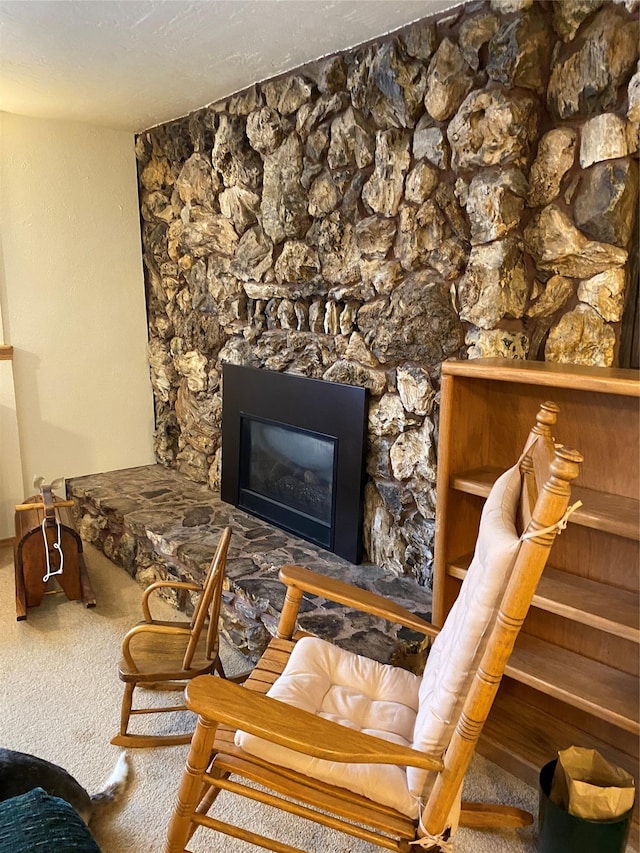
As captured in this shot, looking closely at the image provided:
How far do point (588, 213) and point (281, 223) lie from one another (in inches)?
54.2

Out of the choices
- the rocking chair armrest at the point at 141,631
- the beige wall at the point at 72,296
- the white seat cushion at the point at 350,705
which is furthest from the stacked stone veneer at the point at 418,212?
the rocking chair armrest at the point at 141,631

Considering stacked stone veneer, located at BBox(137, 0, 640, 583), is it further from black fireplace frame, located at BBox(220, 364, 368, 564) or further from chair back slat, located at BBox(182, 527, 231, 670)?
chair back slat, located at BBox(182, 527, 231, 670)

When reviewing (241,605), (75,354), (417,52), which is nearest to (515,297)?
(417,52)

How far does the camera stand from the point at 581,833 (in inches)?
55.0

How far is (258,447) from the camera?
10.1ft

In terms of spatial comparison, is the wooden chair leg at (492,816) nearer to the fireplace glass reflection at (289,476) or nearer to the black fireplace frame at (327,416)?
the black fireplace frame at (327,416)

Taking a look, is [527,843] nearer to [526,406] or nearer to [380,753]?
[380,753]

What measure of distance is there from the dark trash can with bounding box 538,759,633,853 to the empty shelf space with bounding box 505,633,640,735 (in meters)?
0.22

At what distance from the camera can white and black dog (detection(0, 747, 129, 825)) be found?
142cm

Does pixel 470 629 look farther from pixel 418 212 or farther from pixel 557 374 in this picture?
pixel 418 212

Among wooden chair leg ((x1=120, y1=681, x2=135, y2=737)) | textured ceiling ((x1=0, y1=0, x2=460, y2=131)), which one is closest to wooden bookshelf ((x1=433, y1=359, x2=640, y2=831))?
wooden chair leg ((x1=120, y1=681, x2=135, y2=737))

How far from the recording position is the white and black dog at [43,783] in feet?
4.66

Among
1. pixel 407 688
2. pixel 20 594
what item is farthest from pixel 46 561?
pixel 407 688

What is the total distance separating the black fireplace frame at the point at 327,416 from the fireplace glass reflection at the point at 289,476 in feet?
0.09
